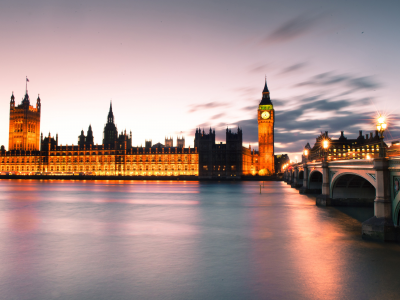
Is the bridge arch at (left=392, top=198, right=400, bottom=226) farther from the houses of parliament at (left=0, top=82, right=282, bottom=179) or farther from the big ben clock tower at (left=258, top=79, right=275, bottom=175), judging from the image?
the big ben clock tower at (left=258, top=79, right=275, bottom=175)

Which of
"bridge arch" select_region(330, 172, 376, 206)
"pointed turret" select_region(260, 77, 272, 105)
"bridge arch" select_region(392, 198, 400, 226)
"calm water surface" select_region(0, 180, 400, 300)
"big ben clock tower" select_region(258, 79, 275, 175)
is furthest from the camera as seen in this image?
"pointed turret" select_region(260, 77, 272, 105)

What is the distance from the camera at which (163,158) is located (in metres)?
158

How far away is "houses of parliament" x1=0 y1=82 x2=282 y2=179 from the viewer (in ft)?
478

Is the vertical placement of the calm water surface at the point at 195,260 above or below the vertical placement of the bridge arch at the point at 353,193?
below

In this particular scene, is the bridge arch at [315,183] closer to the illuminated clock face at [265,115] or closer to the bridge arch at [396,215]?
the bridge arch at [396,215]

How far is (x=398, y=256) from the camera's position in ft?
48.5

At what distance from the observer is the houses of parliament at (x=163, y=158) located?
5733 inches

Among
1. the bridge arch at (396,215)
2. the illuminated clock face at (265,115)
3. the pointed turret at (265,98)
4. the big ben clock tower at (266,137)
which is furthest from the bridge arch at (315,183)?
the pointed turret at (265,98)

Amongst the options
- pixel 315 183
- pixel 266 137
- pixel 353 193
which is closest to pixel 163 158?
pixel 266 137

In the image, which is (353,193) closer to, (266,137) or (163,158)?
(266,137)

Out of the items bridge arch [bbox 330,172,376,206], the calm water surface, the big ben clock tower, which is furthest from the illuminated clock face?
the calm water surface

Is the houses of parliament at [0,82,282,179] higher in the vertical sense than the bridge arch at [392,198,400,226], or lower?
higher

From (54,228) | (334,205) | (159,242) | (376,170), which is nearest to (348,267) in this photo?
(376,170)

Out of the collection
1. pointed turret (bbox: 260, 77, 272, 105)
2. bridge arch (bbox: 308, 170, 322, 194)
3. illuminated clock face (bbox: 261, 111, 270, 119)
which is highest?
pointed turret (bbox: 260, 77, 272, 105)
